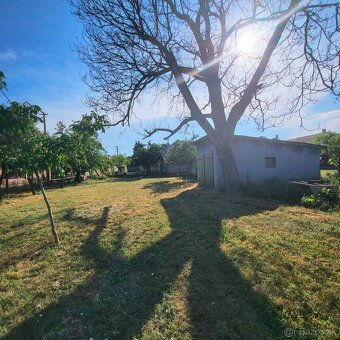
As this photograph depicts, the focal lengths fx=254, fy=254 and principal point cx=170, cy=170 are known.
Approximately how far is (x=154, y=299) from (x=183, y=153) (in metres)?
27.4

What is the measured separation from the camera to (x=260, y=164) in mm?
14977

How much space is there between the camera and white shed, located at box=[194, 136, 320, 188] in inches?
569

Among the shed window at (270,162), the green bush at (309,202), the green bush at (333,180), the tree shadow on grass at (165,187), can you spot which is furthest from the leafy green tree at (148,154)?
the green bush at (309,202)

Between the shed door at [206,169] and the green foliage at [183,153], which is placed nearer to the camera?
the shed door at [206,169]

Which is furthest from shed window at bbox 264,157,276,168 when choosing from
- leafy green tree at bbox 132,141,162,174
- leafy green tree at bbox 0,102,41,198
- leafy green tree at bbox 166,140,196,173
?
leafy green tree at bbox 132,141,162,174

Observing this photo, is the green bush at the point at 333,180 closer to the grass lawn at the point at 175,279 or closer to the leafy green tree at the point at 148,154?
the grass lawn at the point at 175,279

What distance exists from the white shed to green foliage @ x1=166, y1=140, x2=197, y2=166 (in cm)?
1277

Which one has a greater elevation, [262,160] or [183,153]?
[183,153]

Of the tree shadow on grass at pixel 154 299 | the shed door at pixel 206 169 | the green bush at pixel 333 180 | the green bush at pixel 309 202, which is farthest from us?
the shed door at pixel 206 169

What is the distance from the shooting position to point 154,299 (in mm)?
3352

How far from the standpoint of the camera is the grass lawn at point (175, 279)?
2.83 m

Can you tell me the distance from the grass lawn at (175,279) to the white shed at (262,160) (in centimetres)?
765

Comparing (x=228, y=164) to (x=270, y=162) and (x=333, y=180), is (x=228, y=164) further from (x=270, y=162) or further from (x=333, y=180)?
(x=270, y=162)

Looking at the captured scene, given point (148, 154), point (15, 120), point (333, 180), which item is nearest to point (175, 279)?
point (15, 120)
